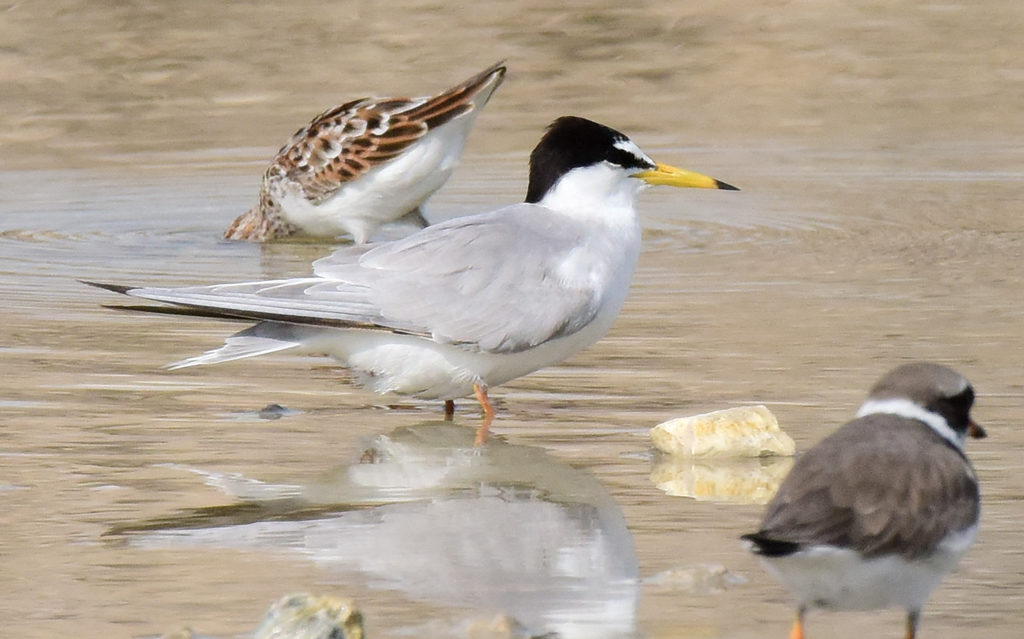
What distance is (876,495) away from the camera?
4570 mm

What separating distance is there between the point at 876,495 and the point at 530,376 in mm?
3667

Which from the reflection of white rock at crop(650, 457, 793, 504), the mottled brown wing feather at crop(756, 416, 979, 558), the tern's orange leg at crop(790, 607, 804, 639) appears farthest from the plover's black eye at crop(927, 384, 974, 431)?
the reflection of white rock at crop(650, 457, 793, 504)

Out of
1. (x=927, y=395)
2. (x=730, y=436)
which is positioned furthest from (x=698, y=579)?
(x=730, y=436)

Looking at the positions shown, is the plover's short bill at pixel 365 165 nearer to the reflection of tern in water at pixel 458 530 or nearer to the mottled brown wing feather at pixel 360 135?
the mottled brown wing feather at pixel 360 135

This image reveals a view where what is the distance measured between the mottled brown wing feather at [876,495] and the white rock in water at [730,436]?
1.64m

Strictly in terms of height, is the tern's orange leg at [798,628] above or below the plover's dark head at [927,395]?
below

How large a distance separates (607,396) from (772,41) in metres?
10.3

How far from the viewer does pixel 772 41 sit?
17250mm

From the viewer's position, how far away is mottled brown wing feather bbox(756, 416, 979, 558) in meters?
4.48

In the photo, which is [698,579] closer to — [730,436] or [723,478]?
[723,478]

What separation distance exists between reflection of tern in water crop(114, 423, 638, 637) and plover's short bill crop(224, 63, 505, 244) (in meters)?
4.46

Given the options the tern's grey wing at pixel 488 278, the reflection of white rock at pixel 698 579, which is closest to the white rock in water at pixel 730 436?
the tern's grey wing at pixel 488 278

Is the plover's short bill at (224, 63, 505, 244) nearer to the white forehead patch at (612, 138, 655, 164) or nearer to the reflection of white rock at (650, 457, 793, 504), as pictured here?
the white forehead patch at (612, 138, 655, 164)

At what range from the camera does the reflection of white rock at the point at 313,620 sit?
4637 millimetres
